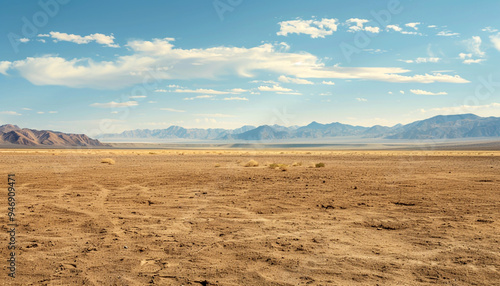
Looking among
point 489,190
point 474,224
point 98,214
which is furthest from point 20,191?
point 489,190

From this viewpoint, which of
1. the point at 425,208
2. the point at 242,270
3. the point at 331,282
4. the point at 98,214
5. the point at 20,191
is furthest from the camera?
the point at 20,191

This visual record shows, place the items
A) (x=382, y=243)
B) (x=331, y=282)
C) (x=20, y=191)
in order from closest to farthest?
(x=331, y=282), (x=382, y=243), (x=20, y=191)

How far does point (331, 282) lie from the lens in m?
6.37

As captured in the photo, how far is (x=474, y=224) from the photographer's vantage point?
34.2 feet

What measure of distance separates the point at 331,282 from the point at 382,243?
2.91m

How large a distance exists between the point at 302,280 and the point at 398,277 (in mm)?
1787

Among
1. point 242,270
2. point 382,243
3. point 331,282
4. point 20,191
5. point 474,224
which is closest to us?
point 331,282

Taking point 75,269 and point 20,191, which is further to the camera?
point 20,191

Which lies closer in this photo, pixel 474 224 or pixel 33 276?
pixel 33 276

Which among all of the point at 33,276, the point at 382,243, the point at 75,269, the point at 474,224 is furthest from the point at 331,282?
the point at 474,224

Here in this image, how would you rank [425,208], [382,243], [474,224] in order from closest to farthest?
[382,243], [474,224], [425,208]

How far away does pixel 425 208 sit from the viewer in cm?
1281

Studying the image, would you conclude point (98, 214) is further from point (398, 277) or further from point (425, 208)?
point (425, 208)

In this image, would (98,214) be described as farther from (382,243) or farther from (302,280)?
(382,243)
